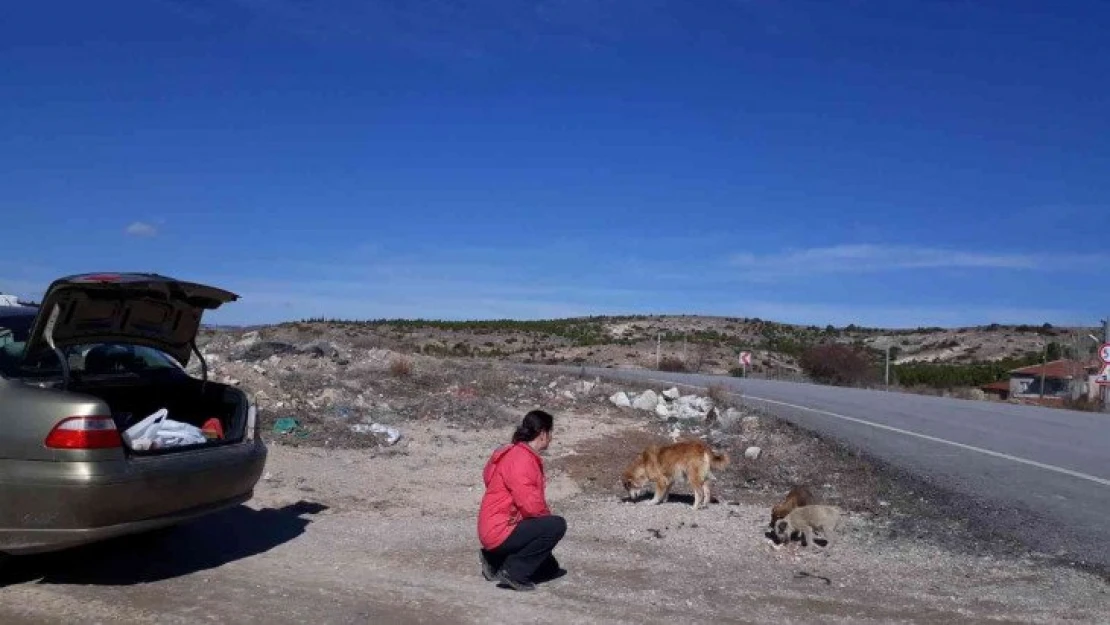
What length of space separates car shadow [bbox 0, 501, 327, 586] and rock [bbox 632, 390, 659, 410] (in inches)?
502

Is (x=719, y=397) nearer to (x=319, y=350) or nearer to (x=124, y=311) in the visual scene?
(x=319, y=350)

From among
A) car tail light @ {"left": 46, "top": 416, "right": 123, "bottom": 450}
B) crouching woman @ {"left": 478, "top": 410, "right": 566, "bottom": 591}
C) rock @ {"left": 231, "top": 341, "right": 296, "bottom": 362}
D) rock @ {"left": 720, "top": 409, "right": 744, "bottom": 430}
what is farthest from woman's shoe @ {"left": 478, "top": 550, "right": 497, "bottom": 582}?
rock @ {"left": 231, "top": 341, "right": 296, "bottom": 362}

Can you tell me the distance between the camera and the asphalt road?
347 inches

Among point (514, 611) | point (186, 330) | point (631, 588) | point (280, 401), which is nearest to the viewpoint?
point (514, 611)

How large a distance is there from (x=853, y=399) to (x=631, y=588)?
21134mm

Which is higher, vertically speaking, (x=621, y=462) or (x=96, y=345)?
(x=96, y=345)

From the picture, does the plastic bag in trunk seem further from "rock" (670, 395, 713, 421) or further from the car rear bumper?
"rock" (670, 395, 713, 421)

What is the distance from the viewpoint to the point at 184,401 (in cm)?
756

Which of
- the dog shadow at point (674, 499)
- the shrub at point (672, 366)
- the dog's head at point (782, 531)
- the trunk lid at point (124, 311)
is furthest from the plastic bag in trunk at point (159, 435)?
the shrub at point (672, 366)

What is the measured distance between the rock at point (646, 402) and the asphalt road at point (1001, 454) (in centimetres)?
248

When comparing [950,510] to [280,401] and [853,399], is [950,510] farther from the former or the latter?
[853,399]

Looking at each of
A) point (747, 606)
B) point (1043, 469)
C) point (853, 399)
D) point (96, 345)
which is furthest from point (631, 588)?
point (853, 399)

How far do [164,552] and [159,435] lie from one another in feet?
4.03

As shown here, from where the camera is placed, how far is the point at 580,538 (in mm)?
8219
